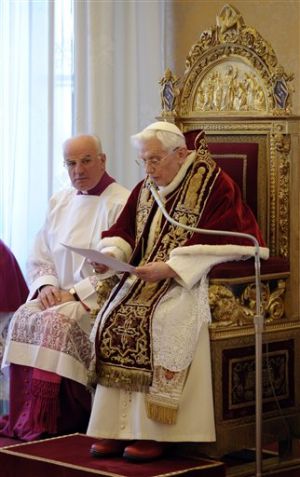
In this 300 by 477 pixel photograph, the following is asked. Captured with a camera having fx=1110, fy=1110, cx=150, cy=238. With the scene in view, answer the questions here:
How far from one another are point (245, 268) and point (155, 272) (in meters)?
0.46

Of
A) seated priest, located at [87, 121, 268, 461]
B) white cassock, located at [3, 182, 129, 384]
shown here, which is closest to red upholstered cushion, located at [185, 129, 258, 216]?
seated priest, located at [87, 121, 268, 461]

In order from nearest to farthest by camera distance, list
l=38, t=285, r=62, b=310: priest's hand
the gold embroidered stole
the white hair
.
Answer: the gold embroidered stole
the white hair
l=38, t=285, r=62, b=310: priest's hand

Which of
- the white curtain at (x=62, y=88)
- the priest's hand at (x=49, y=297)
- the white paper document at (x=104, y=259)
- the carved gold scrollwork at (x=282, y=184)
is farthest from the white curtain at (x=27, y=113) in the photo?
the white paper document at (x=104, y=259)

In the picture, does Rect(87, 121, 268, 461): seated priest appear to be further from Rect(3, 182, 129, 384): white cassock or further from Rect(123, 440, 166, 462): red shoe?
Rect(3, 182, 129, 384): white cassock

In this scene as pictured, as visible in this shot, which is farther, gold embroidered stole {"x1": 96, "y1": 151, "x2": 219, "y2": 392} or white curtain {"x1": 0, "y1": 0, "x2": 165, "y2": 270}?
white curtain {"x1": 0, "y1": 0, "x2": 165, "y2": 270}

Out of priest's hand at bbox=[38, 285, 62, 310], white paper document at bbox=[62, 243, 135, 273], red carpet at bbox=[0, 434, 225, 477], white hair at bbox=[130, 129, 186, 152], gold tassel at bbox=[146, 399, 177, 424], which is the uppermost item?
white hair at bbox=[130, 129, 186, 152]

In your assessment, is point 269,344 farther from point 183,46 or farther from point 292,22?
point 183,46

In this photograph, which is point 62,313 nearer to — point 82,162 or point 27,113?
point 82,162

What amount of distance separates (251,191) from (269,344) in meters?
0.85

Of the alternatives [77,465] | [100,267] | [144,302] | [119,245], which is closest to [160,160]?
[119,245]

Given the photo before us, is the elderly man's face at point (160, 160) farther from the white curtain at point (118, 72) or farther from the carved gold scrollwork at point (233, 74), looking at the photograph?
the white curtain at point (118, 72)

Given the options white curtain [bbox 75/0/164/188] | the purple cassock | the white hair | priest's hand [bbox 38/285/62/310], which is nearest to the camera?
the white hair

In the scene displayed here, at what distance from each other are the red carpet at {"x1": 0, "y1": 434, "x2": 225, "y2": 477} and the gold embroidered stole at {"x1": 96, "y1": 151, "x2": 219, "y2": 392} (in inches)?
14.0

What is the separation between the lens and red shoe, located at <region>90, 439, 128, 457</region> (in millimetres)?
5207
